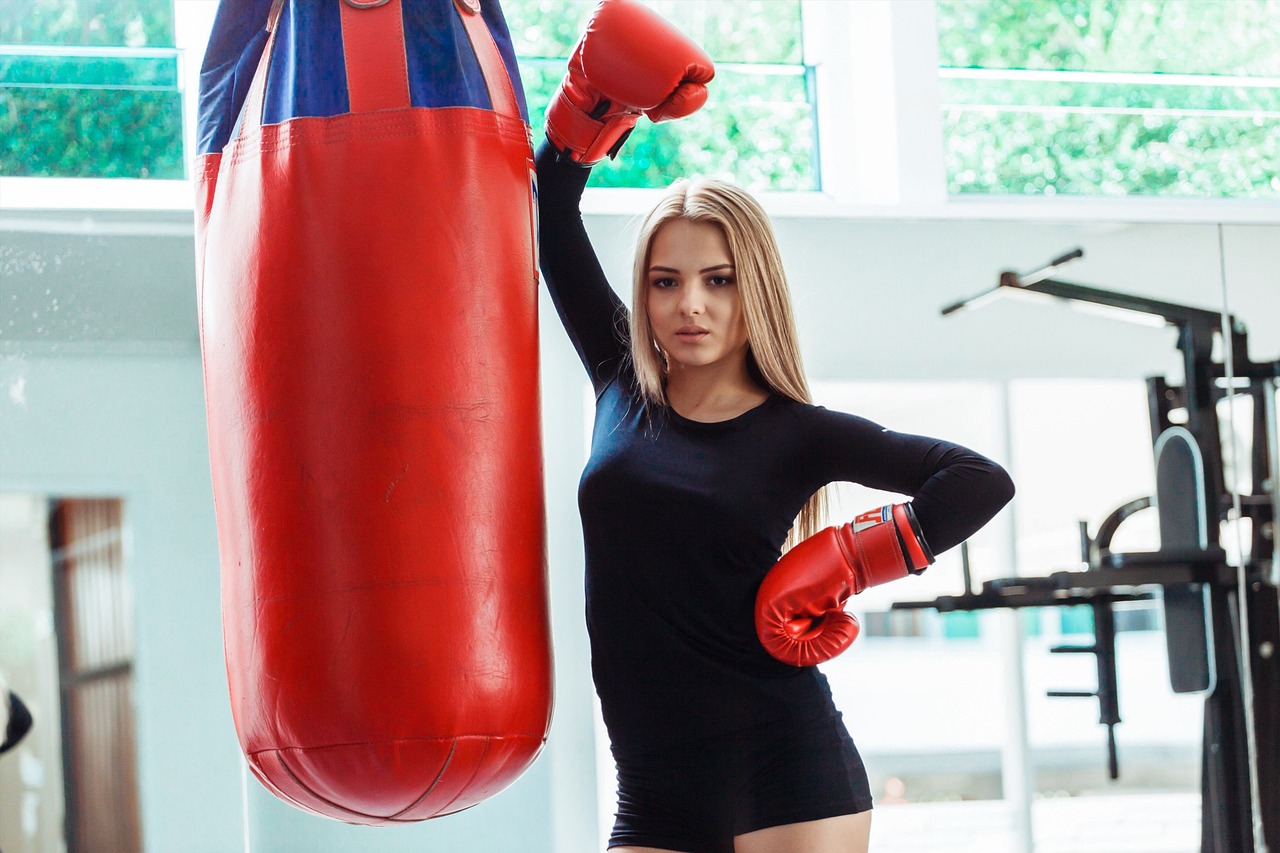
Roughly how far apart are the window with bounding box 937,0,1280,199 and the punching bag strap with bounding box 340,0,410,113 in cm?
208

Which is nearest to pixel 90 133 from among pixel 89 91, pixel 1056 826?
pixel 89 91

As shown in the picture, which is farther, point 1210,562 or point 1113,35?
point 1113,35

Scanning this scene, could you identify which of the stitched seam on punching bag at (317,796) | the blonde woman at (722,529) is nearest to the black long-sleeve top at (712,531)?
the blonde woman at (722,529)

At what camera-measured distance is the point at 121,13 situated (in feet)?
9.57

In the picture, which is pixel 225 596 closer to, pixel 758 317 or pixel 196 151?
pixel 196 151

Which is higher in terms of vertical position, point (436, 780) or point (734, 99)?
point (734, 99)

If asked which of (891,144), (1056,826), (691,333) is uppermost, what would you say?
(891,144)

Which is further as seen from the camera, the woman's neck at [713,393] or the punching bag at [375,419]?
the woman's neck at [713,393]

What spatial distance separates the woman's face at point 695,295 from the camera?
1.75 metres

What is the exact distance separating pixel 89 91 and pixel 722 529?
198cm

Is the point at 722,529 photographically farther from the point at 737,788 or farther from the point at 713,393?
the point at 737,788

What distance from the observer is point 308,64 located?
1.66 m

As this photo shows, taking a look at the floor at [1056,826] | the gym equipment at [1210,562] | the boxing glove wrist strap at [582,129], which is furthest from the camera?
the gym equipment at [1210,562]

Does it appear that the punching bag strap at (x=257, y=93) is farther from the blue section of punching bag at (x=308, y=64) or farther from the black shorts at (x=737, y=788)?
the black shorts at (x=737, y=788)
